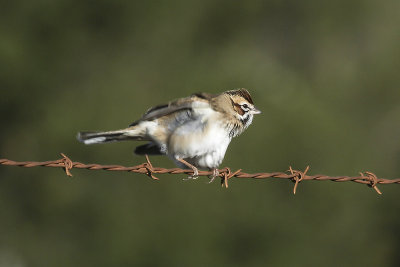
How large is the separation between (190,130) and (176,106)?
0.35 m

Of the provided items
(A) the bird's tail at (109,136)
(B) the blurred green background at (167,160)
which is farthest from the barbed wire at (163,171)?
(B) the blurred green background at (167,160)

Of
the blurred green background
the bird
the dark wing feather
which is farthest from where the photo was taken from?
the blurred green background

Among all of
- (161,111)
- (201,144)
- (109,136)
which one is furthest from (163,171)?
(109,136)

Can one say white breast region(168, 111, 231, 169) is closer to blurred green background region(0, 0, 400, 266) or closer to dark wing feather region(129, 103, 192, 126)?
dark wing feather region(129, 103, 192, 126)

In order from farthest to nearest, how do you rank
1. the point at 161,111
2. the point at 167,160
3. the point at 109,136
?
the point at 167,160
the point at 109,136
the point at 161,111

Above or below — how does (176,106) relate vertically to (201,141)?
above

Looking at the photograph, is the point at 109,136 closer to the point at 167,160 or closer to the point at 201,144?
the point at 201,144

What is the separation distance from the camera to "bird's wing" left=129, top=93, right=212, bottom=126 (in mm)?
7496

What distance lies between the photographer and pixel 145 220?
1689cm

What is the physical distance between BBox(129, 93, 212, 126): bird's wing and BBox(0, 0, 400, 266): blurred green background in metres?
7.85

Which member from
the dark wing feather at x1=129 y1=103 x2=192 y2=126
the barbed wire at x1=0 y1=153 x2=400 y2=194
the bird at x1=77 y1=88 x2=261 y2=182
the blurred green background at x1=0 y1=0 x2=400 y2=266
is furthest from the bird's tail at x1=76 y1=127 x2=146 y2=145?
the blurred green background at x1=0 y1=0 x2=400 y2=266

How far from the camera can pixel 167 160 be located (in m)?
15.7
